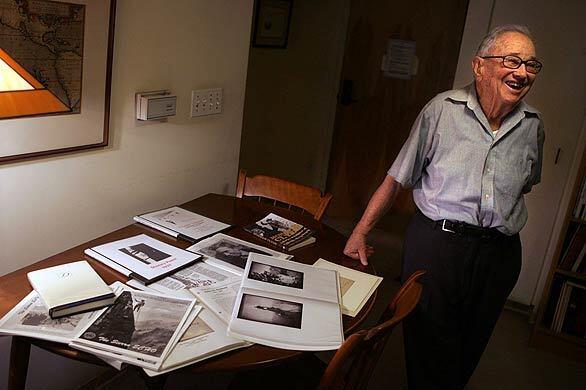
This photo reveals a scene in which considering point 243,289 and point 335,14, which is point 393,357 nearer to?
point 243,289

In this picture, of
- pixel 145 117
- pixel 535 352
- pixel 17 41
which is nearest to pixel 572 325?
pixel 535 352

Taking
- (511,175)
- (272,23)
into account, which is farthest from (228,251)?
(272,23)

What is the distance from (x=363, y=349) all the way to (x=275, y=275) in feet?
1.29

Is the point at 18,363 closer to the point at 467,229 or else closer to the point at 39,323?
the point at 39,323

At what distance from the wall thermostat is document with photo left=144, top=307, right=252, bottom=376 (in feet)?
2.92

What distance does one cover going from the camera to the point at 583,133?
286 cm

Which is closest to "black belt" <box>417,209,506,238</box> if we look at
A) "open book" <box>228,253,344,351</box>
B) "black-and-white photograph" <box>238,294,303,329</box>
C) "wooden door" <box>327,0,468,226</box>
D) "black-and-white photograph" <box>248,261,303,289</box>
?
"open book" <box>228,253,344,351</box>

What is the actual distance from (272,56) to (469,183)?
2.14 meters

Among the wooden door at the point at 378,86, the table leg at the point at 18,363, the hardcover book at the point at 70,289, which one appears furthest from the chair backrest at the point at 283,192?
the wooden door at the point at 378,86

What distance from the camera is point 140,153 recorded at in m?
2.02

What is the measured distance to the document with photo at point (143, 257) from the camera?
58.6 inches

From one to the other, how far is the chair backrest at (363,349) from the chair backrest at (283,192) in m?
0.79

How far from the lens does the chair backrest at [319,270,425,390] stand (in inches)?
44.0

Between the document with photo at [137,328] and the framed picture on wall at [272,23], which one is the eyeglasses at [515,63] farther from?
the framed picture on wall at [272,23]
